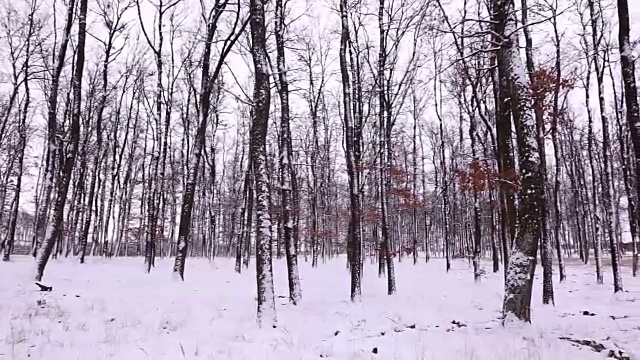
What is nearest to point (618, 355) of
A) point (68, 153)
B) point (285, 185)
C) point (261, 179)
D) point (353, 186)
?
point (261, 179)

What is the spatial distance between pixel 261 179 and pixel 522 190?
5.36 meters

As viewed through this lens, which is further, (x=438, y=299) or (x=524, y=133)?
(x=438, y=299)

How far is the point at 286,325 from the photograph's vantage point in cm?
897

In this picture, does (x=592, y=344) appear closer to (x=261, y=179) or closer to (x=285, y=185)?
(x=261, y=179)

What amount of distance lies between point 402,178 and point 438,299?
6.40 meters

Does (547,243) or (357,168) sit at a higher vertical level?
(357,168)

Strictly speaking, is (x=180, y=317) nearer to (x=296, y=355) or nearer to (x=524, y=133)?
(x=296, y=355)

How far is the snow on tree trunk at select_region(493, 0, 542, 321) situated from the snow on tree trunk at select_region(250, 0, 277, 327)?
4734mm

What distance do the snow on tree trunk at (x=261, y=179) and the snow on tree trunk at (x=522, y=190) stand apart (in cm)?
473

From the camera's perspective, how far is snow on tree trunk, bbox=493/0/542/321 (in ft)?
26.8

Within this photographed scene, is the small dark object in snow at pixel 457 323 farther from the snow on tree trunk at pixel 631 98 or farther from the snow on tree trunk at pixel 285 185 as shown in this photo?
the snow on tree trunk at pixel 285 185

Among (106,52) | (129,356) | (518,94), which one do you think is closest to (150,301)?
(129,356)

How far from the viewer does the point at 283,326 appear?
8.76 meters

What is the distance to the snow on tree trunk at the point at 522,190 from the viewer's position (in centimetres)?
816
